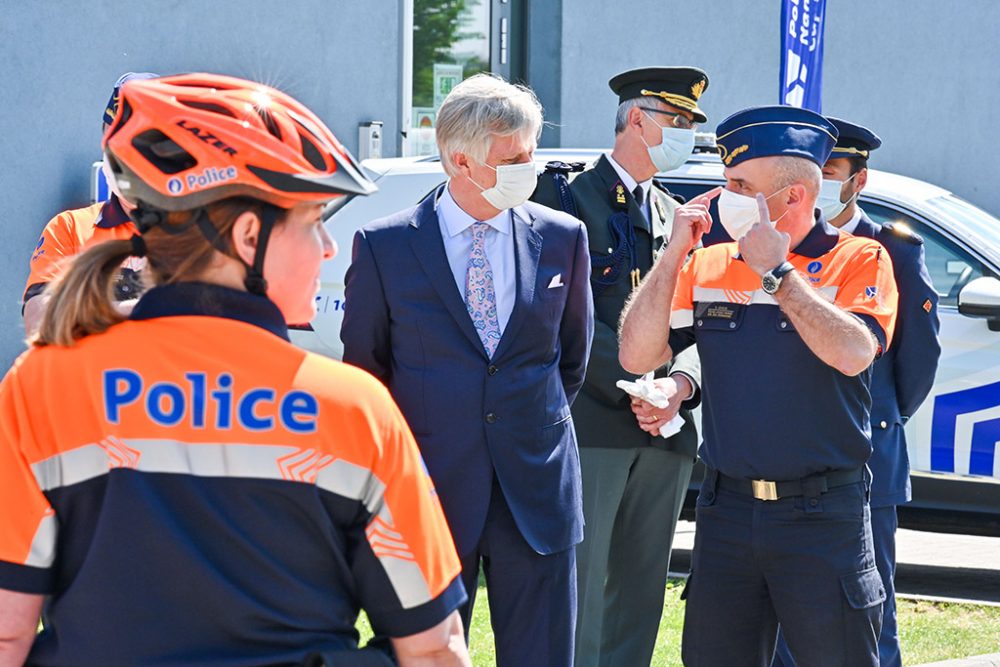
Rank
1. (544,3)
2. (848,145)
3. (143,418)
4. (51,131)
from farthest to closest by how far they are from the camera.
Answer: (544,3) < (51,131) < (848,145) < (143,418)

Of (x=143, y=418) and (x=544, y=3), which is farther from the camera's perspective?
(x=544, y=3)

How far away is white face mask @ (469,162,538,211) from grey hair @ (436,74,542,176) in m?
0.08

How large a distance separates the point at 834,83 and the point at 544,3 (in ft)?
10.3

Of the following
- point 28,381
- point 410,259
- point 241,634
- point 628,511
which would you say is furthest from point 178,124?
point 628,511

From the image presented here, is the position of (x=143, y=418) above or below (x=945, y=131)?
above

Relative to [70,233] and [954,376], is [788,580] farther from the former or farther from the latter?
[954,376]

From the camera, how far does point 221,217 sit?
1994 millimetres

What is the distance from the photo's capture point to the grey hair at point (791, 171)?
379 cm

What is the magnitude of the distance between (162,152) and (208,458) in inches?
17.8

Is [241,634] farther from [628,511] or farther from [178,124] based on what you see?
[628,511]

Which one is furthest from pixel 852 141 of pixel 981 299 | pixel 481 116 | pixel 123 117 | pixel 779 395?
pixel 123 117

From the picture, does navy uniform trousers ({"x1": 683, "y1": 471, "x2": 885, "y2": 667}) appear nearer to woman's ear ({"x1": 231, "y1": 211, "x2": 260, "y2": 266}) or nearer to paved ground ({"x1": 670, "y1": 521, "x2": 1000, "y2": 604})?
woman's ear ({"x1": 231, "y1": 211, "x2": 260, "y2": 266})

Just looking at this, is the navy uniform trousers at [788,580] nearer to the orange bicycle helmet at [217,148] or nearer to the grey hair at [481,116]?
the grey hair at [481,116]

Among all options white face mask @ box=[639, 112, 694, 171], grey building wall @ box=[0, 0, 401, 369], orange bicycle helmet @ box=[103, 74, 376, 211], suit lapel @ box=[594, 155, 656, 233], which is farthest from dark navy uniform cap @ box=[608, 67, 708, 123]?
grey building wall @ box=[0, 0, 401, 369]
